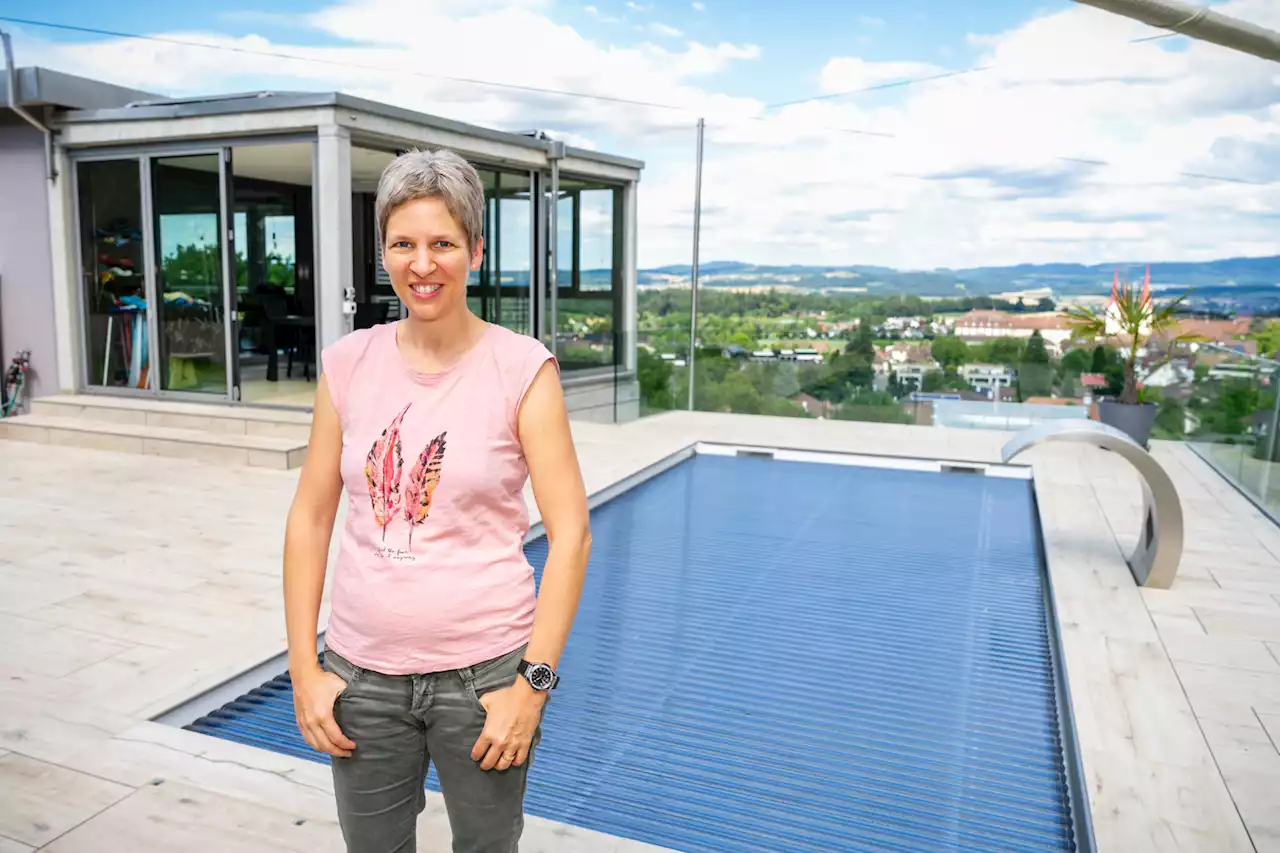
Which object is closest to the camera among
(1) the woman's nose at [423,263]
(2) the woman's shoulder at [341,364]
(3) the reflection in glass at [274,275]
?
(1) the woman's nose at [423,263]

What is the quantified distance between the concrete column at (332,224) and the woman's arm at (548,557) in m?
6.39

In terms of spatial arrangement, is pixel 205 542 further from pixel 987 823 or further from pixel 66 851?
pixel 987 823

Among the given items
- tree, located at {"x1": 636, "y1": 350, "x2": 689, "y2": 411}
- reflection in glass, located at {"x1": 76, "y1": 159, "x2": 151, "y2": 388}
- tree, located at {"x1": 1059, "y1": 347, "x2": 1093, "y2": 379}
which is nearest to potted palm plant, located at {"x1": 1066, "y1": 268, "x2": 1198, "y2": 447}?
tree, located at {"x1": 1059, "y1": 347, "x2": 1093, "y2": 379}

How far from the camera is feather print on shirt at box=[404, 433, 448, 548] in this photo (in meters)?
1.28

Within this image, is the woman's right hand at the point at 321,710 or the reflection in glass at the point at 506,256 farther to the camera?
the reflection in glass at the point at 506,256

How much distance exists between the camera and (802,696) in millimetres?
3484

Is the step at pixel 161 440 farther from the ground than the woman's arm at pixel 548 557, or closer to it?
closer to it

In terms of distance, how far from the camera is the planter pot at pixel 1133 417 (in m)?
8.38

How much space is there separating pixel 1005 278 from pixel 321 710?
9695 millimetres

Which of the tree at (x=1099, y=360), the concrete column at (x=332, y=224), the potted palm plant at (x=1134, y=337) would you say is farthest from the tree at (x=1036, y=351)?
the concrete column at (x=332, y=224)

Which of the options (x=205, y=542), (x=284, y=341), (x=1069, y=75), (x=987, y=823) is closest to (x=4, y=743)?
(x=205, y=542)

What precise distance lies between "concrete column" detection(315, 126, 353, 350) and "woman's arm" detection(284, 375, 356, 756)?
245 inches

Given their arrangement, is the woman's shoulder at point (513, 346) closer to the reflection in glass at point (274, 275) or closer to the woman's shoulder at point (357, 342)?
the woman's shoulder at point (357, 342)

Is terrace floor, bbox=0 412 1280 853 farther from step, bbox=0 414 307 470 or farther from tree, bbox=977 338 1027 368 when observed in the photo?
tree, bbox=977 338 1027 368
